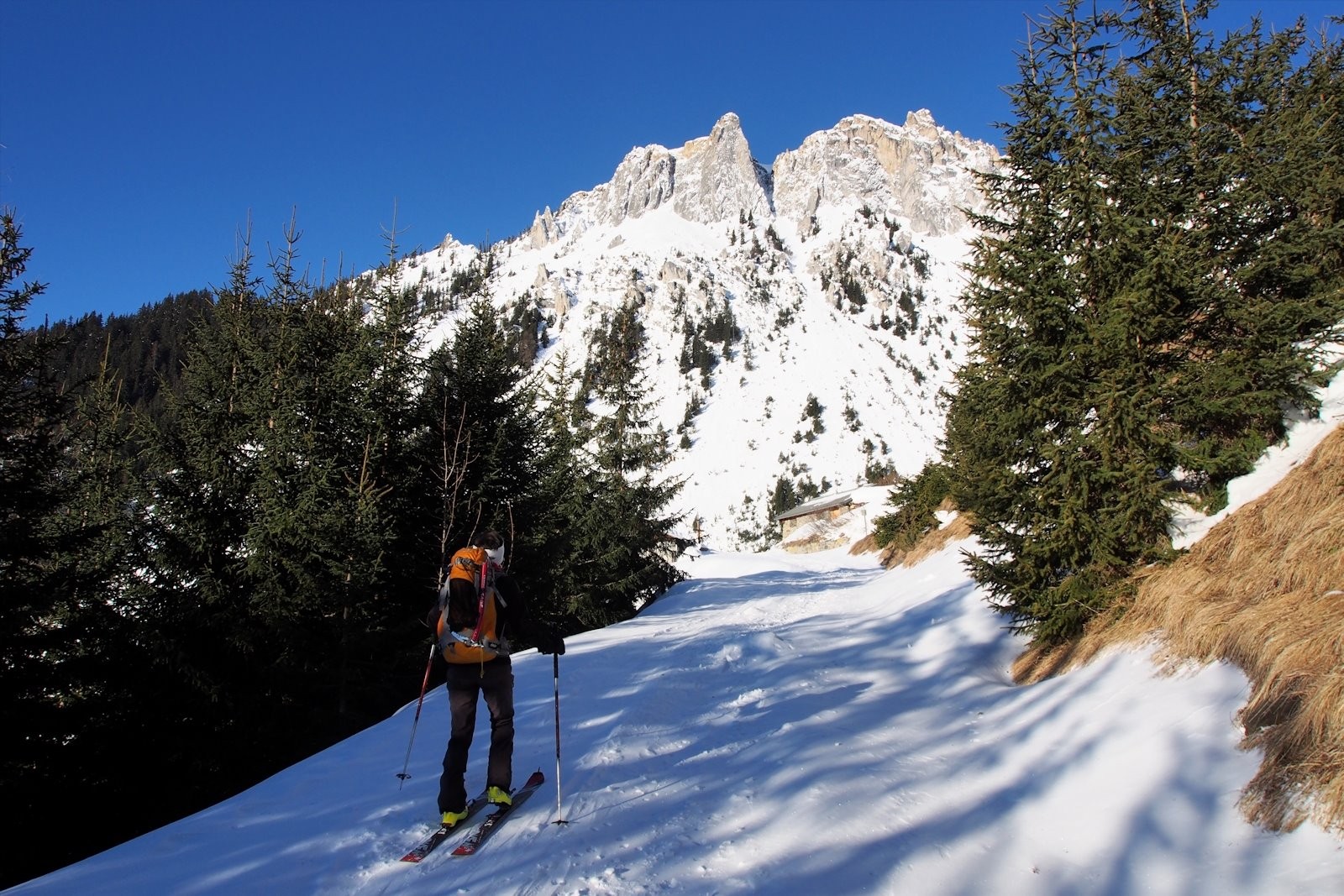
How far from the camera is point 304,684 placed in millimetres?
10508

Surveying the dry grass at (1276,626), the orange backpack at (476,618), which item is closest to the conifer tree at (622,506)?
the orange backpack at (476,618)

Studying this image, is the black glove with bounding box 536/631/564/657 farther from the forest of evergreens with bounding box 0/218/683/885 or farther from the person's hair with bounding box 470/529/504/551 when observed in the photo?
the forest of evergreens with bounding box 0/218/683/885

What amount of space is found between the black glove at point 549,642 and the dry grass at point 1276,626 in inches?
177

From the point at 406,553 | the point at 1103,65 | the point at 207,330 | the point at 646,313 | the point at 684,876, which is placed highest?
the point at 646,313

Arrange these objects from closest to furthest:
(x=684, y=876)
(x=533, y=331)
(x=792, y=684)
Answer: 1. (x=684, y=876)
2. (x=792, y=684)
3. (x=533, y=331)

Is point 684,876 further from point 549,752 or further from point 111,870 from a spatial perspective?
point 111,870

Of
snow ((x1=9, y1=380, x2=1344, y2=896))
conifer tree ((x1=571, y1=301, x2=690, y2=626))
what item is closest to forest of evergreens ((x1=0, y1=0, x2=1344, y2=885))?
snow ((x1=9, y1=380, x2=1344, y2=896))

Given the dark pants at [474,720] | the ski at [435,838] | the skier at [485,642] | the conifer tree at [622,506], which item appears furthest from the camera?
the conifer tree at [622,506]

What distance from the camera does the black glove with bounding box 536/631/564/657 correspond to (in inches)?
203

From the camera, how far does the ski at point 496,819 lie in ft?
13.7

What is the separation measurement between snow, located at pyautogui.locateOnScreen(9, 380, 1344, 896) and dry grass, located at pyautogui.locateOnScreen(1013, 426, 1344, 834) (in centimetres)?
19

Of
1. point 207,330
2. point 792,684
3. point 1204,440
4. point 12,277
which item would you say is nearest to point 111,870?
point 792,684

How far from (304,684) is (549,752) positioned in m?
6.65

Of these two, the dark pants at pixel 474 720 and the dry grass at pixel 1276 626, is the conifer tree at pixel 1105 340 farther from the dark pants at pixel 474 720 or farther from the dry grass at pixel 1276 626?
the dark pants at pixel 474 720
